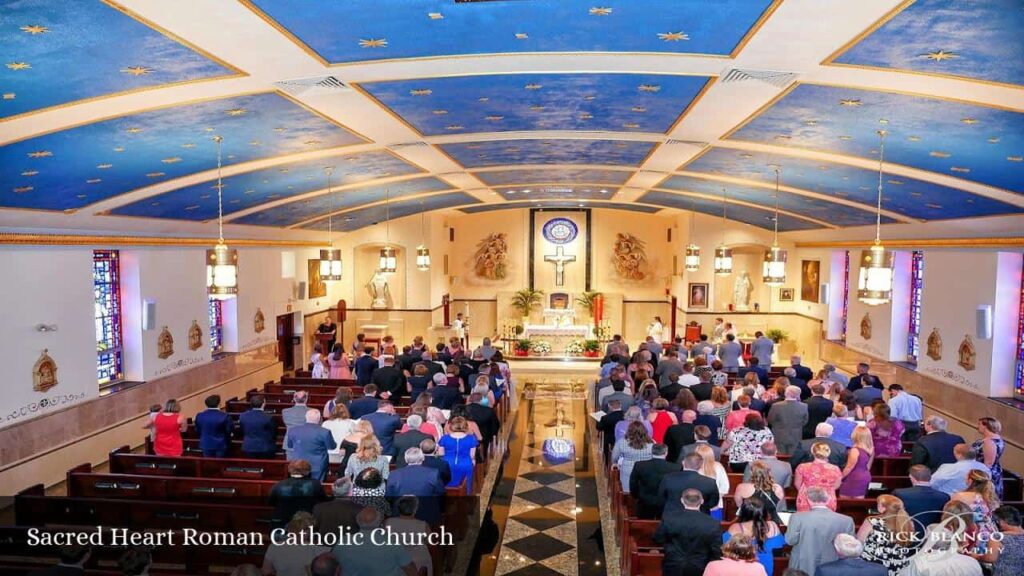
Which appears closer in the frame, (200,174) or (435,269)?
(200,174)

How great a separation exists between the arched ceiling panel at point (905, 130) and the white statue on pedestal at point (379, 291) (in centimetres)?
1753

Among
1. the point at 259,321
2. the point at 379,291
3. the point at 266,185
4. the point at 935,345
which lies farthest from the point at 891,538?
the point at 379,291

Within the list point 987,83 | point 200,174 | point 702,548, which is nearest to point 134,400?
point 200,174

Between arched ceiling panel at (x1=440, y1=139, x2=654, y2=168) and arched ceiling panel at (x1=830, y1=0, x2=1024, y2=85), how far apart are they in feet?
17.3

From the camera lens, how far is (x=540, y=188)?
60.6 ft

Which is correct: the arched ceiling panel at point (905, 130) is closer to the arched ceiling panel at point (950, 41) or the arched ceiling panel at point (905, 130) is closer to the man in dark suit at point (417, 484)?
the arched ceiling panel at point (950, 41)

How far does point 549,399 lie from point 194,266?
27.6ft

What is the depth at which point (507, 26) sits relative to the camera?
553 cm

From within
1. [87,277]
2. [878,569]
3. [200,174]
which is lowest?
[878,569]

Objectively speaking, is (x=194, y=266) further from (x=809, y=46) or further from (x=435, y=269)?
(x=809, y=46)

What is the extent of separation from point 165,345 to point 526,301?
14703 millimetres

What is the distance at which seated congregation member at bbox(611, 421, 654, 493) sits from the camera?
7973 millimetres

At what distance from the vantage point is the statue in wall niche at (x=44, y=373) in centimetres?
1084

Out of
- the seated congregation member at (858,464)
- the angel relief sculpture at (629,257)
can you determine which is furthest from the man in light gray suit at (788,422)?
the angel relief sculpture at (629,257)
